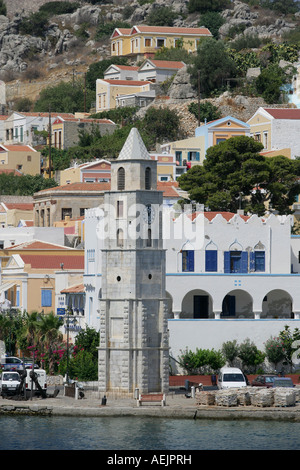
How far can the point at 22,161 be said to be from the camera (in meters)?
121

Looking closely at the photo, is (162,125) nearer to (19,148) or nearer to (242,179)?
(19,148)

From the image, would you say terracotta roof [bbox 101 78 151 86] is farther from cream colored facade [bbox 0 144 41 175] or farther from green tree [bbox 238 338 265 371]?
green tree [bbox 238 338 265 371]

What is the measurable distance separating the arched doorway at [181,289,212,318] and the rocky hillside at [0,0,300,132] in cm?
8431

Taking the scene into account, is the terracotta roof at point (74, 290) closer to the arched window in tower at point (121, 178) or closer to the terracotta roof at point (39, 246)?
the terracotta roof at point (39, 246)

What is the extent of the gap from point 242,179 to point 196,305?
14.3 m

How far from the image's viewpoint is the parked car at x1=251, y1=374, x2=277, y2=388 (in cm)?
5983

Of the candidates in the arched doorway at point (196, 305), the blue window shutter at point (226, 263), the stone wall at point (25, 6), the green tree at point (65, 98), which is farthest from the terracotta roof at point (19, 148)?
the stone wall at point (25, 6)

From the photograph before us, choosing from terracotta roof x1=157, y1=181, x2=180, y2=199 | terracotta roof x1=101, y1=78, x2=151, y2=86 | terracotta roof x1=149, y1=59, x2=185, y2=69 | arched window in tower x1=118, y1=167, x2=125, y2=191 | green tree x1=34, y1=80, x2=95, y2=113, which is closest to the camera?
arched window in tower x1=118, y1=167, x2=125, y2=191

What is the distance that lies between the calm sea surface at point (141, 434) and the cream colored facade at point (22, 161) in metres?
66.9

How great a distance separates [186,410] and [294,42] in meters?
91.9

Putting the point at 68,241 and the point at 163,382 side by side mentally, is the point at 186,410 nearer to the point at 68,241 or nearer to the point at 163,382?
the point at 163,382

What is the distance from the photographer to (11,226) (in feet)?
324

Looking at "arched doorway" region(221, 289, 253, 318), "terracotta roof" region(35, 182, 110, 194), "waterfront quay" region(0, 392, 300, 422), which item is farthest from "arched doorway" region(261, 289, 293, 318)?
"terracotta roof" region(35, 182, 110, 194)

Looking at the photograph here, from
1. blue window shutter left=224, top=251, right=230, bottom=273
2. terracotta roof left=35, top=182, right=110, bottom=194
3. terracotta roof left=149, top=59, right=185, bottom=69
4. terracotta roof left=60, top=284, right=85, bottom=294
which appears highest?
terracotta roof left=149, top=59, right=185, bottom=69
